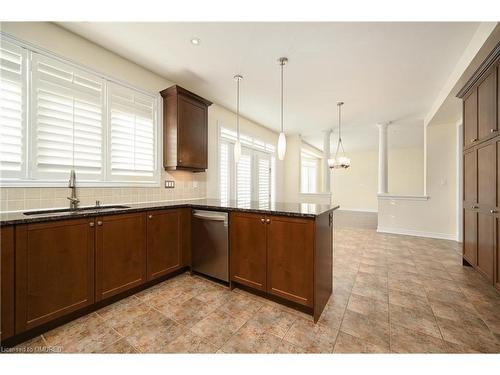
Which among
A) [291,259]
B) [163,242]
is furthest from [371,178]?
[163,242]

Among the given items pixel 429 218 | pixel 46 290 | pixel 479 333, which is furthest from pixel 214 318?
pixel 429 218

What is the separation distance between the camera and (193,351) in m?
1.38

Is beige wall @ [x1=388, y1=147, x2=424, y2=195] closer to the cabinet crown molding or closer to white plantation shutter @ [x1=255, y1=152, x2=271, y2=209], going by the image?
white plantation shutter @ [x1=255, y1=152, x2=271, y2=209]

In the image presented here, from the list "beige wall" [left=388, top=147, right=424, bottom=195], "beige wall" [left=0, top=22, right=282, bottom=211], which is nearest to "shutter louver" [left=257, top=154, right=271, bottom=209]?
"beige wall" [left=0, top=22, right=282, bottom=211]

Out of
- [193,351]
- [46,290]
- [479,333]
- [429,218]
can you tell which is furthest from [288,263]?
[429,218]

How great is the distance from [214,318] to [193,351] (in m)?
0.36

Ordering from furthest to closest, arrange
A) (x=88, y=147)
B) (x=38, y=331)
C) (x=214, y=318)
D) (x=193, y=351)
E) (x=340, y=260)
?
(x=340, y=260) < (x=88, y=147) < (x=214, y=318) < (x=38, y=331) < (x=193, y=351)

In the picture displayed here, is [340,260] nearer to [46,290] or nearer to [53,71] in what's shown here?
[46,290]

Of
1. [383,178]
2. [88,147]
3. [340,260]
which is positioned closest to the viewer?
[88,147]

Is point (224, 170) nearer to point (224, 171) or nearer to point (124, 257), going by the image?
point (224, 171)

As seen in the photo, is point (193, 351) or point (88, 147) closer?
point (193, 351)

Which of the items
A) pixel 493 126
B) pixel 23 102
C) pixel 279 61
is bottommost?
pixel 493 126

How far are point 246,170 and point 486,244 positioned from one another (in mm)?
3758
